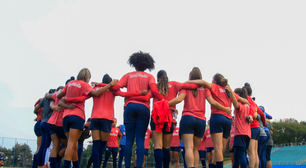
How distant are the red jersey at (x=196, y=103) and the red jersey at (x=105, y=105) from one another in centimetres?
143

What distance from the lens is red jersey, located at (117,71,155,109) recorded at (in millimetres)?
4816

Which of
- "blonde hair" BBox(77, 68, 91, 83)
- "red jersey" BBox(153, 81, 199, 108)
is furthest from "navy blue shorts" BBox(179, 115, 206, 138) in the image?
"blonde hair" BBox(77, 68, 91, 83)

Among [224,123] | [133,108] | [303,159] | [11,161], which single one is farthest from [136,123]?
[303,159]

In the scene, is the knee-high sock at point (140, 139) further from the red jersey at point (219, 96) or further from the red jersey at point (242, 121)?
the red jersey at point (242, 121)

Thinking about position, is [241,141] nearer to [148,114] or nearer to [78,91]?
[148,114]

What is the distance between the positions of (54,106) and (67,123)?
0.96 meters

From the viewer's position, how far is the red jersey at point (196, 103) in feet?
16.3

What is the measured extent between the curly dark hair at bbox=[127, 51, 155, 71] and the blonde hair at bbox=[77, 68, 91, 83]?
1028mm

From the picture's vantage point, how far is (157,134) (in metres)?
4.85

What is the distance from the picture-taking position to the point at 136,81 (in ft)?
16.0

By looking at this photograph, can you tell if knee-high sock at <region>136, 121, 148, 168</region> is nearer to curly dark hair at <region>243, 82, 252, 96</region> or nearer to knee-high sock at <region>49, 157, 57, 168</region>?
knee-high sock at <region>49, 157, 57, 168</region>

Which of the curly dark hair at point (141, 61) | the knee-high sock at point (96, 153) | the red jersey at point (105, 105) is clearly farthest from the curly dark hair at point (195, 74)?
the knee-high sock at point (96, 153)

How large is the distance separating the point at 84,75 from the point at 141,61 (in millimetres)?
1365

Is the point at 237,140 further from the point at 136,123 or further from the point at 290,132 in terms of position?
the point at 290,132
